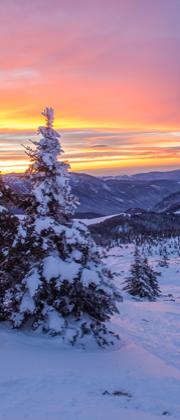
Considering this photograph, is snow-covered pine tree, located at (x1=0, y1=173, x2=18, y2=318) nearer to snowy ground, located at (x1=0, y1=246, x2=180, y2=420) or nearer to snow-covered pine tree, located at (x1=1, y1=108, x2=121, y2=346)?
snow-covered pine tree, located at (x1=1, y1=108, x2=121, y2=346)

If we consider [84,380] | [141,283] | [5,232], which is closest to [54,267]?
[5,232]

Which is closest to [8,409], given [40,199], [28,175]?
[40,199]

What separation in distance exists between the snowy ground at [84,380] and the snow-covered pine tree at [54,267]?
30.2 inches

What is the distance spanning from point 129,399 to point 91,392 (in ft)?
3.13

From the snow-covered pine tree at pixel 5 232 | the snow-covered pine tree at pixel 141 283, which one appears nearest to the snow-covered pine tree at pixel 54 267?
the snow-covered pine tree at pixel 5 232

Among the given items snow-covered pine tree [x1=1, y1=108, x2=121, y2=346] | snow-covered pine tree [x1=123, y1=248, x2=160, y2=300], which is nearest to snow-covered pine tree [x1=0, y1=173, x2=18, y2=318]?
snow-covered pine tree [x1=1, y1=108, x2=121, y2=346]

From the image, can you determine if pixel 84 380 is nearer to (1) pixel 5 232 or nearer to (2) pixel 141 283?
(1) pixel 5 232

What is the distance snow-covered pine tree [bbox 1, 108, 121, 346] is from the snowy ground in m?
0.77

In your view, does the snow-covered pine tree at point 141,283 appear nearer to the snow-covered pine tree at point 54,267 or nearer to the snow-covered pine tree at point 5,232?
the snow-covered pine tree at point 54,267

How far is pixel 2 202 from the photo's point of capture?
18.0 metres

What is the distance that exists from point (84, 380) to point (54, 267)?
13.0 ft

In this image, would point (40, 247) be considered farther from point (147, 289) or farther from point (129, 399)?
point (147, 289)

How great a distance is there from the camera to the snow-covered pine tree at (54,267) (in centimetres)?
1515

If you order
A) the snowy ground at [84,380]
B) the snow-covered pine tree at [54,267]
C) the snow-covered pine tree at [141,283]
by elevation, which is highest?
the snow-covered pine tree at [54,267]
